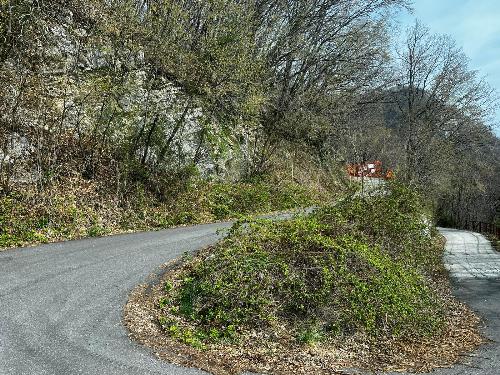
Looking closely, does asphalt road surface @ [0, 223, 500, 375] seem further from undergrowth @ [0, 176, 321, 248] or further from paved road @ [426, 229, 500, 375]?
undergrowth @ [0, 176, 321, 248]

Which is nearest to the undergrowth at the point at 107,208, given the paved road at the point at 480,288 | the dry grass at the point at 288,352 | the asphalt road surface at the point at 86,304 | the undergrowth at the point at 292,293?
the asphalt road surface at the point at 86,304

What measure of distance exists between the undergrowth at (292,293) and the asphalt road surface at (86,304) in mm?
872

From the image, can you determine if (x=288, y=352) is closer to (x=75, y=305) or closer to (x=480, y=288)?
(x=75, y=305)

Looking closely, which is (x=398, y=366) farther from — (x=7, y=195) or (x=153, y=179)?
(x=153, y=179)

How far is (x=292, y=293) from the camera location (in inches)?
313

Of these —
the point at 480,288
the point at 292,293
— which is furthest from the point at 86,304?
the point at 480,288

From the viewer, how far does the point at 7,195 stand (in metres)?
11.8

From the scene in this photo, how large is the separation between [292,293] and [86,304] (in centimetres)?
324

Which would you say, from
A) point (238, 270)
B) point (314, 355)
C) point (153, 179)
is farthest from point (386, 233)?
point (153, 179)

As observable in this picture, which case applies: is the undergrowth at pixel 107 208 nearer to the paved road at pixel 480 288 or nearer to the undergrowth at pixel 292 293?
the undergrowth at pixel 292 293

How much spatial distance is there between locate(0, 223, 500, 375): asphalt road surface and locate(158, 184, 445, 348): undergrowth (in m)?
0.87

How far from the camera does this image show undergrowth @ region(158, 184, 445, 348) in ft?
24.0

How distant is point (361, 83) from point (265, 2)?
10.0 m

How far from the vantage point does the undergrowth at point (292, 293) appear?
7.30m
